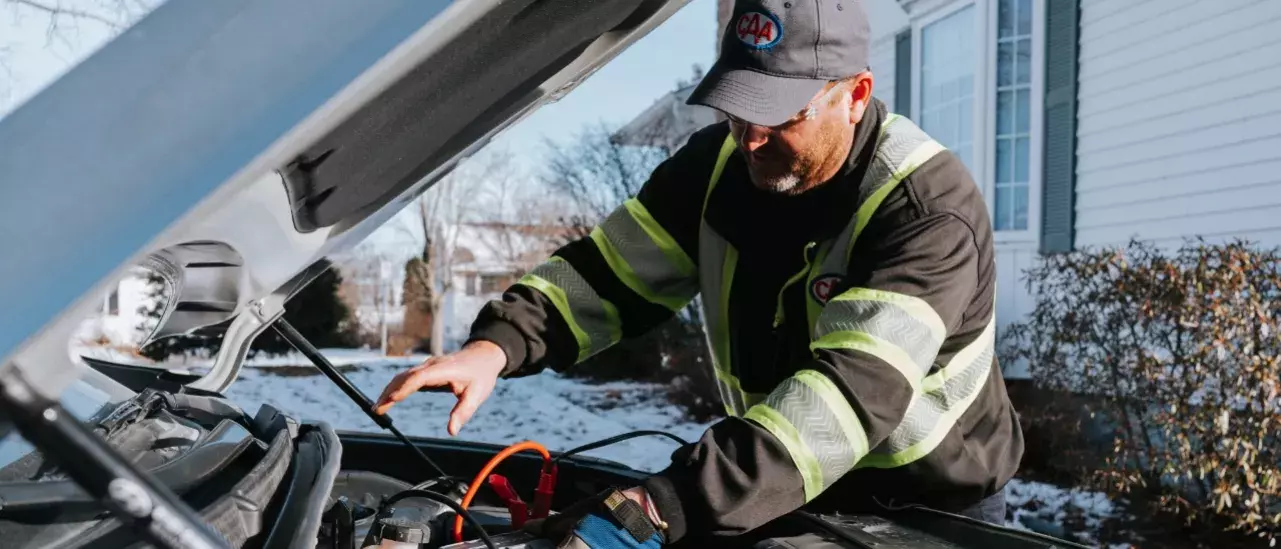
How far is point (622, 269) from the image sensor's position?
2.38 metres

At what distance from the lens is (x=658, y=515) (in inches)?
63.4

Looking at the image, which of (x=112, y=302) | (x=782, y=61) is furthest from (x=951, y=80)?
(x=112, y=302)

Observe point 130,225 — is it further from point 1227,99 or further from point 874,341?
point 1227,99

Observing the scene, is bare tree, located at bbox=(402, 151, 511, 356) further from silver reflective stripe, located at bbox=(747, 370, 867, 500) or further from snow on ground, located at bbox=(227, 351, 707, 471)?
silver reflective stripe, located at bbox=(747, 370, 867, 500)

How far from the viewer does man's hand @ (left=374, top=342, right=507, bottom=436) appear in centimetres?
178

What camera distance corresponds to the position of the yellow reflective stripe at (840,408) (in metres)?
1.70

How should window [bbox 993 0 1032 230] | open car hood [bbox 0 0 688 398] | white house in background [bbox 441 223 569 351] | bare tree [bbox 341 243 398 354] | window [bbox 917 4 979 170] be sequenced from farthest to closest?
1. bare tree [bbox 341 243 398 354]
2. white house in background [bbox 441 223 569 351]
3. window [bbox 917 4 979 170]
4. window [bbox 993 0 1032 230]
5. open car hood [bbox 0 0 688 398]

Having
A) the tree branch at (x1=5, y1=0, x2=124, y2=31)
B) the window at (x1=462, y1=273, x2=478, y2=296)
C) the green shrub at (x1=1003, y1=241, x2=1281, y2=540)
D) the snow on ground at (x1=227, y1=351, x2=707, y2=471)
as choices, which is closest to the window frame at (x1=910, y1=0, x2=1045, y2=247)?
the green shrub at (x1=1003, y1=241, x2=1281, y2=540)

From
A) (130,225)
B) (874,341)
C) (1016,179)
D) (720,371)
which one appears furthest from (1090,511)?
(130,225)

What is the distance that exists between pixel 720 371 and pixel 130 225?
1617 millimetres

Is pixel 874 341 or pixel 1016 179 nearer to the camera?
pixel 874 341

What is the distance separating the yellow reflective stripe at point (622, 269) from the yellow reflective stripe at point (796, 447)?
0.74 metres

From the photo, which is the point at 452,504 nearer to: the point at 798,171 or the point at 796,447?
the point at 796,447

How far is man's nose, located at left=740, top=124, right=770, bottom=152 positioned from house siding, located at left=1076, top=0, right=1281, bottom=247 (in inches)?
223
